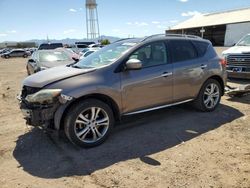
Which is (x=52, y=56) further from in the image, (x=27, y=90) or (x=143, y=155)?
(x=143, y=155)

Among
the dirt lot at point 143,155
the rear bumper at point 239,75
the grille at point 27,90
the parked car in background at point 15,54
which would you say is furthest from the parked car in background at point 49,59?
the parked car in background at point 15,54

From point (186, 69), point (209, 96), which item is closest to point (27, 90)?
point (186, 69)

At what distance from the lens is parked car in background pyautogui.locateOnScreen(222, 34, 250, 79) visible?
9.80 meters

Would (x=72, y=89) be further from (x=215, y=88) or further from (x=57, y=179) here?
(x=215, y=88)

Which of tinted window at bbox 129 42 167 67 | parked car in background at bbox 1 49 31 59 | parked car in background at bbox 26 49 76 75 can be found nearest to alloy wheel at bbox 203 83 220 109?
tinted window at bbox 129 42 167 67

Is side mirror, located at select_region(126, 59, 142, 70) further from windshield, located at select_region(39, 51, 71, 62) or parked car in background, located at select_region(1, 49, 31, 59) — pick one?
parked car in background, located at select_region(1, 49, 31, 59)

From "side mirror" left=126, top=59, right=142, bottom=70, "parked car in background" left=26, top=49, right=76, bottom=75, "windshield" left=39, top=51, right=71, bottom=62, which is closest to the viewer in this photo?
"side mirror" left=126, top=59, right=142, bottom=70

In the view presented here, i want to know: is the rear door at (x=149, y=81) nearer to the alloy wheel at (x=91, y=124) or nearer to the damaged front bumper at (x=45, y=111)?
the alloy wheel at (x=91, y=124)

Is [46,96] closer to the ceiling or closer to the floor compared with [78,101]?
closer to the ceiling

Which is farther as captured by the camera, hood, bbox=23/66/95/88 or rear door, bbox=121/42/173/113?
rear door, bbox=121/42/173/113

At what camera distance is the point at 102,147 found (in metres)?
4.88

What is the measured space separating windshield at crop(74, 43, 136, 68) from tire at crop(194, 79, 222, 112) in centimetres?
203

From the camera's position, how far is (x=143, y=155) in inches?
177

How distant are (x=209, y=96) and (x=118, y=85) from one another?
8.50ft
